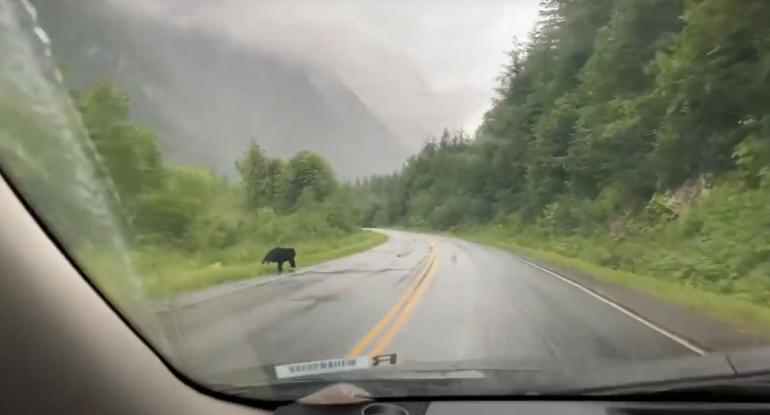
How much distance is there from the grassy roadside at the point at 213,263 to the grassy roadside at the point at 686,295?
199cm

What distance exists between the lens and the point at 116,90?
13.6ft

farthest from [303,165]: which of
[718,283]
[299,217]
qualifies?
[718,283]

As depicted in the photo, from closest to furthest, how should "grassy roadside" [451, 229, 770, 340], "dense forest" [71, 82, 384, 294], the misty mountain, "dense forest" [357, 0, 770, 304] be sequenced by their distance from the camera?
"dense forest" [71, 82, 384, 294], the misty mountain, "grassy roadside" [451, 229, 770, 340], "dense forest" [357, 0, 770, 304]

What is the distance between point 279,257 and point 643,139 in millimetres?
3257

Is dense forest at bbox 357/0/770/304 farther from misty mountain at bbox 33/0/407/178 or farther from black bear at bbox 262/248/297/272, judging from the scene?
black bear at bbox 262/248/297/272

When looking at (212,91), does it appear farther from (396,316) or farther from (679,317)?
(679,317)

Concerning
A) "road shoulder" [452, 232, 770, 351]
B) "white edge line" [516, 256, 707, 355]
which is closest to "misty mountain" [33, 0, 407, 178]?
"white edge line" [516, 256, 707, 355]

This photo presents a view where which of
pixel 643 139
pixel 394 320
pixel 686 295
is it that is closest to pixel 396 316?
pixel 394 320

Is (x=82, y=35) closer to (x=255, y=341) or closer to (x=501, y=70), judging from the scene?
(x=255, y=341)

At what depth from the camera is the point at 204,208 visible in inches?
189

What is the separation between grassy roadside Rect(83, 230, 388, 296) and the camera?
3.83m

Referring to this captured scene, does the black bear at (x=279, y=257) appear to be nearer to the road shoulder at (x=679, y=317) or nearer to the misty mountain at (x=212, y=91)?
the misty mountain at (x=212, y=91)

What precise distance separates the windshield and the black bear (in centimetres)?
3

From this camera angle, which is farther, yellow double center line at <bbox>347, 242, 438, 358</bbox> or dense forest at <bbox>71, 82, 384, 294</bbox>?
yellow double center line at <bbox>347, 242, 438, 358</bbox>
